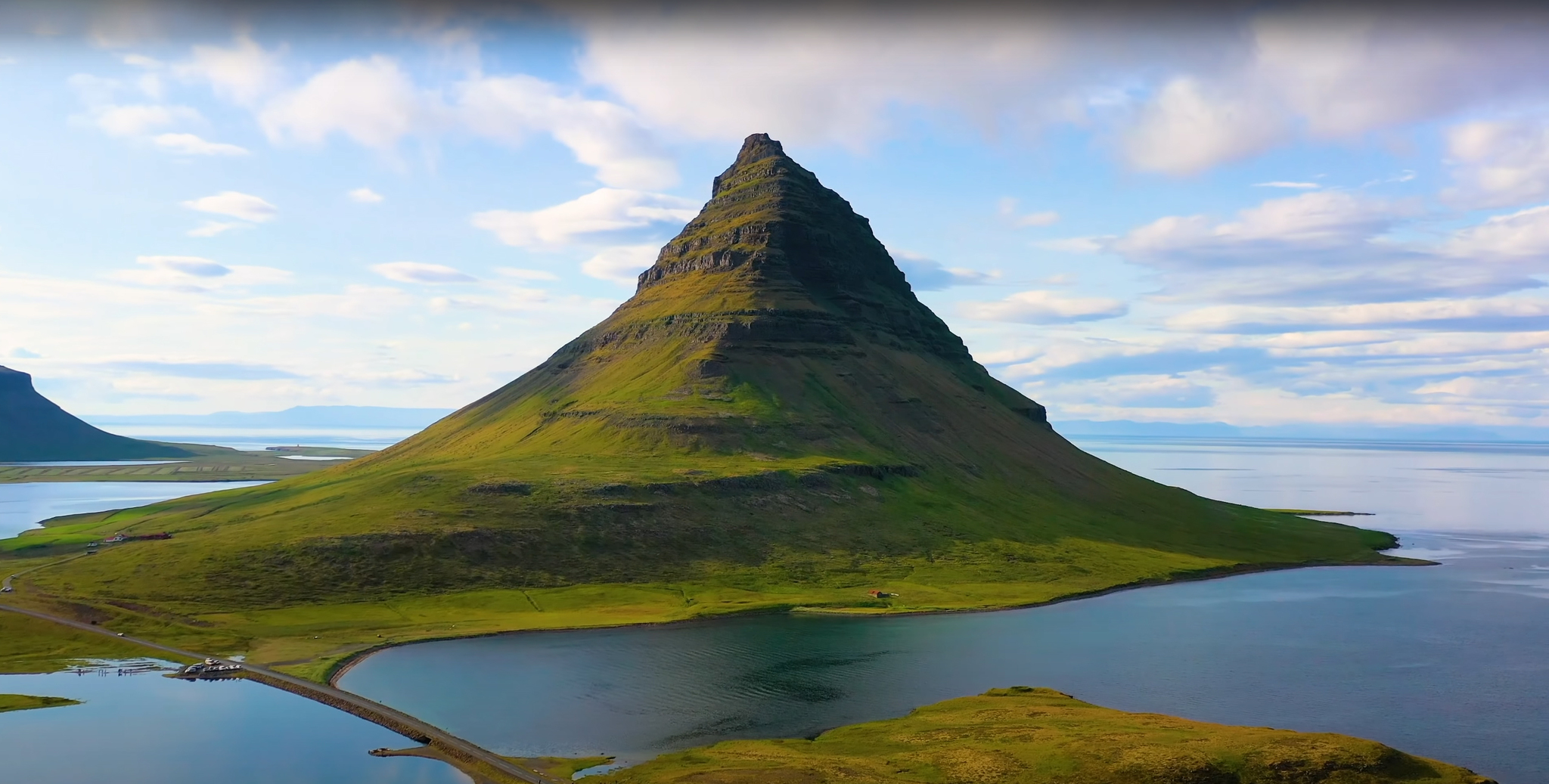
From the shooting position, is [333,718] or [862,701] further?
[862,701]

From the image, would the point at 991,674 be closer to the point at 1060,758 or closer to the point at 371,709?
the point at 1060,758

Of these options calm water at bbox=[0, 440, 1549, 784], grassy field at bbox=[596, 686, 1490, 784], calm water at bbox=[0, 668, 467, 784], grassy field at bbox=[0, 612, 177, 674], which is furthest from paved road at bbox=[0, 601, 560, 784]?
grassy field at bbox=[596, 686, 1490, 784]

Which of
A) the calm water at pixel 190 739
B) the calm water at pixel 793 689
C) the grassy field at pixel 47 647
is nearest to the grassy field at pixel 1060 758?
the calm water at pixel 793 689

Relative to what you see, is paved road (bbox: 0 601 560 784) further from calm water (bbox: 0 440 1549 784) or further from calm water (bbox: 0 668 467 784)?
calm water (bbox: 0 440 1549 784)

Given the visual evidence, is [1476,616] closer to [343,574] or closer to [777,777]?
[777,777]

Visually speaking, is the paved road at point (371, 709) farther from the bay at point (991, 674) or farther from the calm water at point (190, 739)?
the bay at point (991, 674)

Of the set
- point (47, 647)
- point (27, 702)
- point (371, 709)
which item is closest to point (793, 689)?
point (371, 709)

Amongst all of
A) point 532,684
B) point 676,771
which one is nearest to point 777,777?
point 676,771
